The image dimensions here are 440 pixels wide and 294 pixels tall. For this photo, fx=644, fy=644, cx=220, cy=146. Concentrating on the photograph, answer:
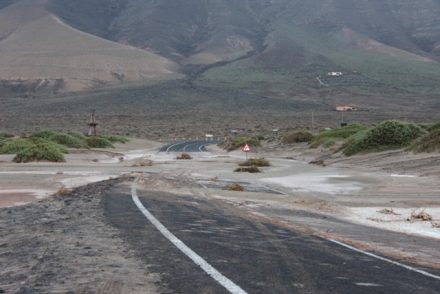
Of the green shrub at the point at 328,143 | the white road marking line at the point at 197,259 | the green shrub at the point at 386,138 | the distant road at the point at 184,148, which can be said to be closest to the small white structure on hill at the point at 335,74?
the distant road at the point at 184,148

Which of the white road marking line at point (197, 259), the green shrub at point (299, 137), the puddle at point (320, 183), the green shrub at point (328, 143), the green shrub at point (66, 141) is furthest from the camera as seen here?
the green shrub at point (66, 141)

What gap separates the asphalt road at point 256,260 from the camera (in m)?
7.04

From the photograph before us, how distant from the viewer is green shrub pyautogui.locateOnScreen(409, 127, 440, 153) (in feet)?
102

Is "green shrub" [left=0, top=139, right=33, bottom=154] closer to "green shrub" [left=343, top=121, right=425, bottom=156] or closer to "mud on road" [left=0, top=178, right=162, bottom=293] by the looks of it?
"green shrub" [left=343, top=121, right=425, bottom=156]

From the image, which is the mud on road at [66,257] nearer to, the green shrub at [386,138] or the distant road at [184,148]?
the green shrub at [386,138]

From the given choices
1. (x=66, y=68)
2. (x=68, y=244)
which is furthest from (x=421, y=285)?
(x=66, y=68)

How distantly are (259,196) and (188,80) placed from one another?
15187 centimetres

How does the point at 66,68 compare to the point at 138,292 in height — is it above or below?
above

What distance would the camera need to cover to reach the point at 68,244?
9234mm

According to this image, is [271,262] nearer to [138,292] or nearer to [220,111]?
[138,292]

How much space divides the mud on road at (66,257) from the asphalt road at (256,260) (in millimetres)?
283

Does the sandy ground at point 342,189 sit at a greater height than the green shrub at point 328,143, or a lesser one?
lesser

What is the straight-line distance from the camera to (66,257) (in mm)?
8289

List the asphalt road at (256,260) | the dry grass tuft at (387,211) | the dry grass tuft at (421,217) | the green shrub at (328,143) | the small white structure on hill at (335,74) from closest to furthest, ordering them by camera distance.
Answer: the asphalt road at (256,260)
the dry grass tuft at (421,217)
the dry grass tuft at (387,211)
the green shrub at (328,143)
the small white structure on hill at (335,74)
